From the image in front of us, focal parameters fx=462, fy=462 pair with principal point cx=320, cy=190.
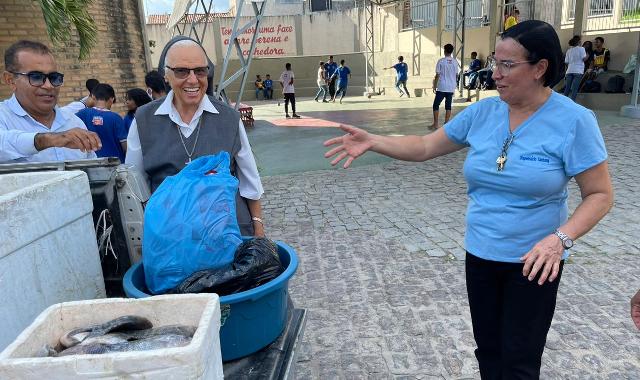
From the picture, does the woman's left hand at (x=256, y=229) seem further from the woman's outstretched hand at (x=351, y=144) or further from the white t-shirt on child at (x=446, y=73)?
the white t-shirt on child at (x=446, y=73)

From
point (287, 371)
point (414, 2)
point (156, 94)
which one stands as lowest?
point (287, 371)

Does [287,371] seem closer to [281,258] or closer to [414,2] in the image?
[281,258]

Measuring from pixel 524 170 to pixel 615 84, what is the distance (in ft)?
44.9

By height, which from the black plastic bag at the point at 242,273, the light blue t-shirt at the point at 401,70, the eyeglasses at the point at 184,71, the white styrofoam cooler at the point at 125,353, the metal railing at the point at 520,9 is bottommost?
the black plastic bag at the point at 242,273

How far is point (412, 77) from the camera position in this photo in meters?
22.5

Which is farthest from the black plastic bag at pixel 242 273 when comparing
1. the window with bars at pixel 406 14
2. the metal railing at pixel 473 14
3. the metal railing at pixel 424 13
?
the window with bars at pixel 406 14

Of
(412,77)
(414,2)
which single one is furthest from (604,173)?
(414,2)

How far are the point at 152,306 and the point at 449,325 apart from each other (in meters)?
2.55

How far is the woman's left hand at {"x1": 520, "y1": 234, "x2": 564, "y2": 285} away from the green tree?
17.9 ft

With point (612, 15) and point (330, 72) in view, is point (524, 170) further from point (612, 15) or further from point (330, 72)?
point (330, 72)

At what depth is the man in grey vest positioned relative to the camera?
2.15 metres

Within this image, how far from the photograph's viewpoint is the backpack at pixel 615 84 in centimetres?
1296

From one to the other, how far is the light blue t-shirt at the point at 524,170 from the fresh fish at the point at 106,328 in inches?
59.1

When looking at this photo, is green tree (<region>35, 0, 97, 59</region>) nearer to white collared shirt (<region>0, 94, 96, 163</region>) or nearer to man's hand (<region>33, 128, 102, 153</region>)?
white collared shirt (<region>0, 94, 96, 163</region>)
